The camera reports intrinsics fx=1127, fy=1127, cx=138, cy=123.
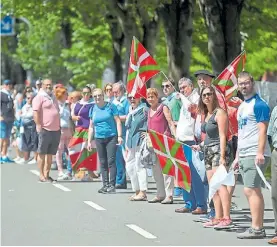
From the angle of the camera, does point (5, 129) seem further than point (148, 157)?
Yes

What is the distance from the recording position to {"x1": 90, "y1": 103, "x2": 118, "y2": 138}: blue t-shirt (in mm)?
17328

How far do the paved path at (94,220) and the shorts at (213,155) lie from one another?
75 centimetres

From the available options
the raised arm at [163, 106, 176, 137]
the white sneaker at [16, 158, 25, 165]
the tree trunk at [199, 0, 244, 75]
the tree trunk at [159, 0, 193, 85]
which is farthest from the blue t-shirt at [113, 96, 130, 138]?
the tree trunk at [159, 0, 193, 85]

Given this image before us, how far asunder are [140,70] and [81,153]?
159 inches

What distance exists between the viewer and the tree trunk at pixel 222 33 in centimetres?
2238

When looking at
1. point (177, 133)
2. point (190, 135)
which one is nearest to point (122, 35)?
point (177, 133)

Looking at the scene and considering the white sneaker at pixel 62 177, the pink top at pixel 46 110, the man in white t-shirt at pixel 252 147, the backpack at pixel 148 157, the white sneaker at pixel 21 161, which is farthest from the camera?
the white sneaker at pixel 21 161

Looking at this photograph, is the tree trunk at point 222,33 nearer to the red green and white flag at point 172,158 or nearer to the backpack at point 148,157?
the backpack at point 148,157

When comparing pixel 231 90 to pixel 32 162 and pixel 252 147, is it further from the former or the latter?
pixel 32 162

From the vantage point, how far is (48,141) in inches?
746

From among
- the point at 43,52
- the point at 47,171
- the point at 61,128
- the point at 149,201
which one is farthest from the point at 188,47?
the point at 43,52

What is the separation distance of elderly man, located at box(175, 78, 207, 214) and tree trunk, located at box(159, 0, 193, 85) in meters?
11.6

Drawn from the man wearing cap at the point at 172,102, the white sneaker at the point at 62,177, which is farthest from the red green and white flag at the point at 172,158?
the white sneaker at the point at 62,177

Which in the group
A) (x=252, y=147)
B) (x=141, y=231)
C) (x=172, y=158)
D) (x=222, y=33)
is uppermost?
(x=222, y=33)
